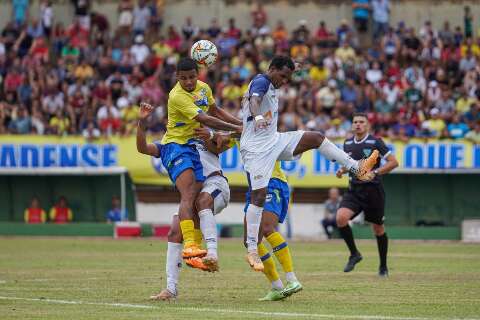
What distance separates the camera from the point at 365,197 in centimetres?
1853

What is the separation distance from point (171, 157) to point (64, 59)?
78.8ft

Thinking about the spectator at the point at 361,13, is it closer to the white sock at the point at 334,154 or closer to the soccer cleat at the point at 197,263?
the white sock at the point at 334,154

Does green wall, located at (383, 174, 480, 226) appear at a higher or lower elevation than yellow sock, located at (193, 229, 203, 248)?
lower

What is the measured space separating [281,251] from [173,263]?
1322 mm

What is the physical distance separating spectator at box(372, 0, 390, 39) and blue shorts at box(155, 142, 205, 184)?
2493 centimetres

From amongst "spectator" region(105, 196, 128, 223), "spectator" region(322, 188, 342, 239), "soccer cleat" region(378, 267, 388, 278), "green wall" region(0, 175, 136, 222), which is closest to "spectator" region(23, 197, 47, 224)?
"green wall" region(0, 175, 136, 222)

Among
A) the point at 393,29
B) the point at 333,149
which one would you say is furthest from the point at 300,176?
the point at 333,149

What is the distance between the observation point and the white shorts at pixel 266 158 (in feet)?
45.6

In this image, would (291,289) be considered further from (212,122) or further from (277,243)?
(212,122)

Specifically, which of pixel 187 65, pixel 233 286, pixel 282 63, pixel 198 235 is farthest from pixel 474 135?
pixel 187 65

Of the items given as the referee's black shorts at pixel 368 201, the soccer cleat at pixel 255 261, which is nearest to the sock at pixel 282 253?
the soccer cleat at pixel 255 261

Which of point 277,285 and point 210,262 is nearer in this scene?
point 210,262

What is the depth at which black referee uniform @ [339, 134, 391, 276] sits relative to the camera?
60.1ft

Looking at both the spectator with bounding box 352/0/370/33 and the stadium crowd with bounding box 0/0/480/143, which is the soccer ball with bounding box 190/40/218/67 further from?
the spectator with bounding box 352/0/370/33
